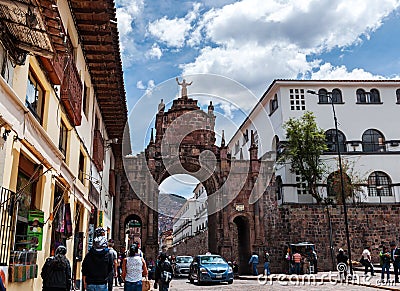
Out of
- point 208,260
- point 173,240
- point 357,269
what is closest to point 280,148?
point 357,269

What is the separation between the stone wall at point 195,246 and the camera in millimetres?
45375

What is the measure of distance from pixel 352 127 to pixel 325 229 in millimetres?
11250

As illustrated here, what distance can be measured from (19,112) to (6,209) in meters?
1.68

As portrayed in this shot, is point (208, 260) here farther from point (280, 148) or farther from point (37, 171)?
point (280, 148)

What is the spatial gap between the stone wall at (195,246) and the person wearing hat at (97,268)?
1474 inches

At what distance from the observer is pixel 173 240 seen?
8169 centimetres

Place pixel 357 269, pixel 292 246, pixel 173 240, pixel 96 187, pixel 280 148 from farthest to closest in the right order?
1. pixel 173 240
2. pixel 280 148
3. pixel 292 246
4. pixel 357 269
5. pixel 96 187

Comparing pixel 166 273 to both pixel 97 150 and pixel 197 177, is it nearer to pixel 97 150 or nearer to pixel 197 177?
pixel 97 150

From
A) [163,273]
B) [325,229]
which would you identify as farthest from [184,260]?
[163,273]

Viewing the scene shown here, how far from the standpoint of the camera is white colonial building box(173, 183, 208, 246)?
57094 millimetres

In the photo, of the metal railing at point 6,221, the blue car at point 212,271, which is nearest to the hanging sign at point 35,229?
the metal railing at point 6,221

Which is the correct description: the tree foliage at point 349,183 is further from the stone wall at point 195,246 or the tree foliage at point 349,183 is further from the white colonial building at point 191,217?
the white colonial building at point 191,217

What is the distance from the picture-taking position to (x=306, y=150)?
1391 inches

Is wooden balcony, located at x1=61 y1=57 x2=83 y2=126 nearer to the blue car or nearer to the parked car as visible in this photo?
the blue car
